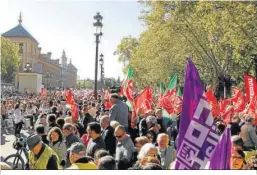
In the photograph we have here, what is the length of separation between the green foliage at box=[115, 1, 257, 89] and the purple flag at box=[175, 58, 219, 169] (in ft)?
42.8

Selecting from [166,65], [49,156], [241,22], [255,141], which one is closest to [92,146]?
[49,156]

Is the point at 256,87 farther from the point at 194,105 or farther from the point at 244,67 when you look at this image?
the point at 244,67

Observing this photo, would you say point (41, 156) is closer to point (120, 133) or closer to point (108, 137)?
point (120, 133)

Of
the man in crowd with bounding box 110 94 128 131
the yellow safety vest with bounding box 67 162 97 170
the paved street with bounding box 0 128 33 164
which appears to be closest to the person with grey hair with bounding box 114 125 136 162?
the yellow safety vest with bounding box 67 162 97 170

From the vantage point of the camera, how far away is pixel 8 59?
257ft

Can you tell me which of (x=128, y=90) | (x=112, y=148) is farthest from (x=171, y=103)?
(x=112, y=148)

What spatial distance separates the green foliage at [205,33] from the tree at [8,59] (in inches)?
1447

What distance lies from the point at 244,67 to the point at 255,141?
2592 centimetres

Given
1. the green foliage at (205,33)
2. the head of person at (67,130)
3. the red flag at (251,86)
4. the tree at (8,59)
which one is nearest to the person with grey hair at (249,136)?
the head of person at (67,130)

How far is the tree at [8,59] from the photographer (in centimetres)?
7541

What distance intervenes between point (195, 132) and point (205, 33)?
26226 mm

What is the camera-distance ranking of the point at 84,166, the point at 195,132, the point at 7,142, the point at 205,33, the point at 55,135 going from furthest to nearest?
the point at 205,33 → the point at 7,142 → the point at 55,135 → the point at 84,166 → the point at 195,132

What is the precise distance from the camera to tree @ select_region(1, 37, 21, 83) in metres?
75.4

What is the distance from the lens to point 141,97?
14.0 meters
